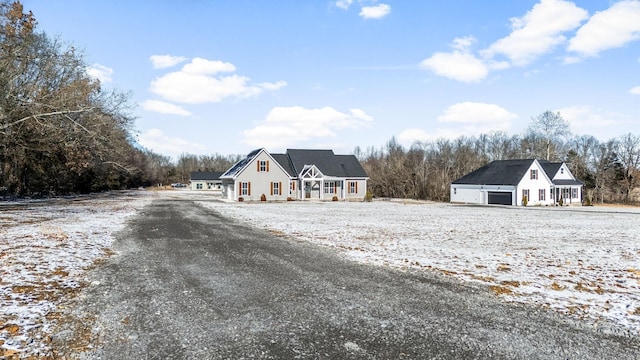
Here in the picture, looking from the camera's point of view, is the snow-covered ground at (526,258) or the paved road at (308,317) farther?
the snow-covered ground at (526,258)

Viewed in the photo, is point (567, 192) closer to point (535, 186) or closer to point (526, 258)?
point (535, 186)

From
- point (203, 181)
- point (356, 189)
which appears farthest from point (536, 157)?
point (203, 181)

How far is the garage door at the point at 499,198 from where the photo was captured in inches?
1711

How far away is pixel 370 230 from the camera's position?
53.4 ft

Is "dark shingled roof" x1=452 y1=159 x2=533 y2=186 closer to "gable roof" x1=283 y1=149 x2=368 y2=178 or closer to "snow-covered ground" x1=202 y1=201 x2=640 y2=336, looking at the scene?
"gable roof" x1=283 y1=149 x2=368 y2=178

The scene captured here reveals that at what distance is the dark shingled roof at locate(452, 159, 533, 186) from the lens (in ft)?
143

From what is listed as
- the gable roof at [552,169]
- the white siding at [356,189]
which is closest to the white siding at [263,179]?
the white siding at [356,189]

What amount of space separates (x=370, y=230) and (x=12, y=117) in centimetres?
1976

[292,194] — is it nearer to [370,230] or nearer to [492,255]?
[370,230]

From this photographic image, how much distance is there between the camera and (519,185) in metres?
42.6

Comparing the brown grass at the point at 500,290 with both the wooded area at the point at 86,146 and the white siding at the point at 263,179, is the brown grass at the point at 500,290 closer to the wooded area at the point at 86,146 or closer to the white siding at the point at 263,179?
the wooded area at the point at 86,146

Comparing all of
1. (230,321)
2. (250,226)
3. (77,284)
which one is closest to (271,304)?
(230,321)

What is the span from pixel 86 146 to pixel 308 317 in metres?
22.7

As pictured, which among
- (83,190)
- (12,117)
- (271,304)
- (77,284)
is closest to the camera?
(271,304)
